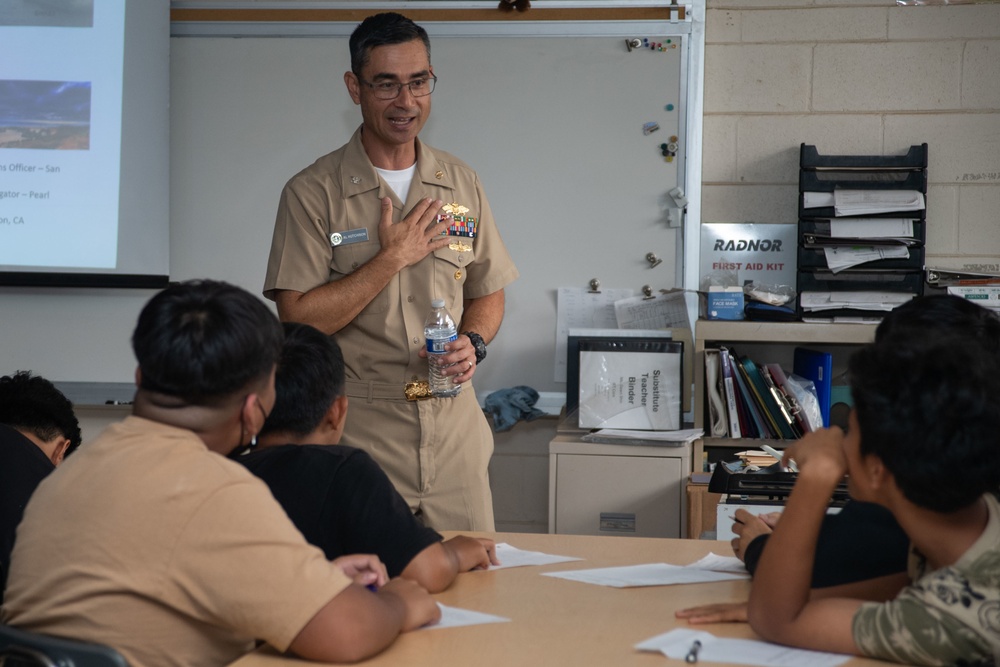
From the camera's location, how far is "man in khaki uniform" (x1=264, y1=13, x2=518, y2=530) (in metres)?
2.48

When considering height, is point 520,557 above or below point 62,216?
below

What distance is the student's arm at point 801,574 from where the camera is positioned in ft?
4.46

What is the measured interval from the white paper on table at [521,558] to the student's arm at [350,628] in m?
0.47

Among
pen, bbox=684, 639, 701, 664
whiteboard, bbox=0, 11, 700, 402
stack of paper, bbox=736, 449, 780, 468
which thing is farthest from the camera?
whiteboard, bbox=0, 11, 700, 402

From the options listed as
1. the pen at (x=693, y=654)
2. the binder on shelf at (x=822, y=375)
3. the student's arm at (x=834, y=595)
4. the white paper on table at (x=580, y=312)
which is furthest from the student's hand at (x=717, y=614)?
the white paper on table at (x=580, y=312)

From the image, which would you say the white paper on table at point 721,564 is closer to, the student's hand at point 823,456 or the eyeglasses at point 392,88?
the student's hand at point 823,456

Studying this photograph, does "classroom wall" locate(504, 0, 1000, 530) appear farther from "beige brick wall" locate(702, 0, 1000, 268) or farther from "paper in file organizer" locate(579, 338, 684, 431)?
"paper in file organizer" locate(579, 338, 684, 431)

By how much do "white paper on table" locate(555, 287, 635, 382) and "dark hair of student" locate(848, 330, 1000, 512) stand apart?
2407mm

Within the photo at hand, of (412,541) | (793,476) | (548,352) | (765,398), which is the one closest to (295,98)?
(548,352)

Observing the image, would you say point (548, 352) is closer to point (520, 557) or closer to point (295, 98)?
point (295, 98)

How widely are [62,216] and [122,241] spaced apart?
0.74 ft

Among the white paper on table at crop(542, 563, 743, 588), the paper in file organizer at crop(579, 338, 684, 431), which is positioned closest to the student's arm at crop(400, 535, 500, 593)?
the white paper on table at crop(542, 563, 743, 588)

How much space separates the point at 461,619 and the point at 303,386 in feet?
1.62

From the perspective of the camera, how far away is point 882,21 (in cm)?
360
